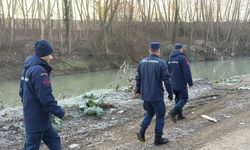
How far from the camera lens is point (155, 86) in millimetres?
8047

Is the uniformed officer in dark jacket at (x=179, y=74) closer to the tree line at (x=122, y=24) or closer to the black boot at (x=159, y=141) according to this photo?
the black boot at (x=159, y=141)

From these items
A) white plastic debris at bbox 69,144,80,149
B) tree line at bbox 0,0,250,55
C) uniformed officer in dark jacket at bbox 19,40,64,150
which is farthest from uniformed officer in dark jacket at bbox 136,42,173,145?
tree line at bbox 0,0,250,55

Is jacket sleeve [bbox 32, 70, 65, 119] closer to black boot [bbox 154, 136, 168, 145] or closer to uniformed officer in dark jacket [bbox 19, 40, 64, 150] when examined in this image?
uniformed officer in dark jacket [bbox 19, 40, 64, 150]

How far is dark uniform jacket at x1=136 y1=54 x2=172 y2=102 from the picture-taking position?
→ 26.2 feet

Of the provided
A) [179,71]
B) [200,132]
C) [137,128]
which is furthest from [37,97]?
[179,71]

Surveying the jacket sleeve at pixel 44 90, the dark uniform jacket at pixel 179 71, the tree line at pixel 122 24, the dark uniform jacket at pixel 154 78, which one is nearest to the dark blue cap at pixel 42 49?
the jacket sleeve at pixel 44 90

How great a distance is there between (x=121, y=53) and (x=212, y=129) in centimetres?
3443

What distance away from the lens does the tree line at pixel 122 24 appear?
4106cm

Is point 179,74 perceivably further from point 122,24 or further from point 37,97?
point 122,24

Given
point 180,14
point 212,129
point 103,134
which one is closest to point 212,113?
point 212,129

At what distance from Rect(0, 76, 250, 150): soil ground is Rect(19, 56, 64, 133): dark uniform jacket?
2.50 metres

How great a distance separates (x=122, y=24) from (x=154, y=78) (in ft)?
130

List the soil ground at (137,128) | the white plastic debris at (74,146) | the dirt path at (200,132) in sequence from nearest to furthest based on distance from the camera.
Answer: the dirt path at (200,132) < the soil ground at (137,128) < the white plastic debris at (74,146)

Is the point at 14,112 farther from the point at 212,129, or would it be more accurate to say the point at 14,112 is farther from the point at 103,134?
the point at 212,129
